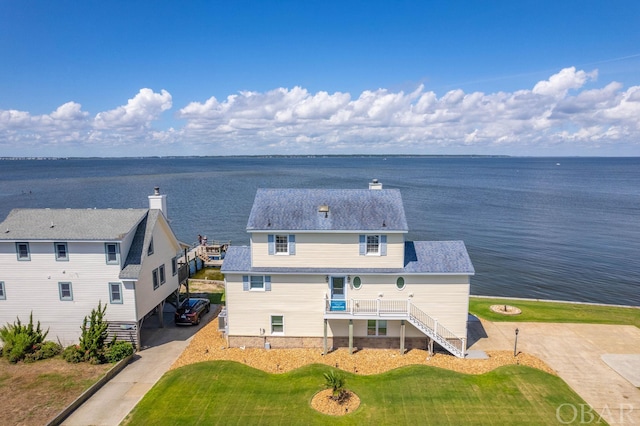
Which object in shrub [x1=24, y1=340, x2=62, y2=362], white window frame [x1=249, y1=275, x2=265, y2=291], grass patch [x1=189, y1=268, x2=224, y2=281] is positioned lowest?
grass patch [x1=189, y1=268, x2=224, y2=281]

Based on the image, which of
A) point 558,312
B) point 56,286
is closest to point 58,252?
point 56,286

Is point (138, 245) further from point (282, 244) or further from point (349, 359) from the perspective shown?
point (349, 359)

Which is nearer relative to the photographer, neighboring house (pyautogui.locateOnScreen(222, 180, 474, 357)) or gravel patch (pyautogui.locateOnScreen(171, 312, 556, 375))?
gravel patch (pyautogui.locateOnScreen(171, 312, 556, 375))

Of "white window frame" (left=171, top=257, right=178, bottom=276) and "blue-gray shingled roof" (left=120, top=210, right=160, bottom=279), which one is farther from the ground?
"blue-gray shingled roof" (left=120, top=210, right=160, bottom=279)

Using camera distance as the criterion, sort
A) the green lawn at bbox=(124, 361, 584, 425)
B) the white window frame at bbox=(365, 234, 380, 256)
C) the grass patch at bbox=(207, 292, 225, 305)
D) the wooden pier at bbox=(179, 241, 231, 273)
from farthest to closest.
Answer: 1. the wooden pier at bbox=(179, 241, 231, 273)
2. the grass patch at bbox=(207, 292, 225, 305)
3. the white window frame at bbox=(365, 234, 380, 256)
4. the green lawn at bbox=(124, 361, 584, 425)

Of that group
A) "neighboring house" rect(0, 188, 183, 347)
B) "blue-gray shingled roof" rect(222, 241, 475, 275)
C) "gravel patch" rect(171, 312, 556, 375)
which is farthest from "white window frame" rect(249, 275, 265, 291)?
"neighboring house" rect(0, 188, 183, 347)

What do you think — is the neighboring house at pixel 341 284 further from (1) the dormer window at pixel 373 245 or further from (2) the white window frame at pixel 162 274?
(2) the white window frame at pixel 162 274

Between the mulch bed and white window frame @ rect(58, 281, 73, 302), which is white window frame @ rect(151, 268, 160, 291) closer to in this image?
white window frame @ rect(58, 281, 73, 302)

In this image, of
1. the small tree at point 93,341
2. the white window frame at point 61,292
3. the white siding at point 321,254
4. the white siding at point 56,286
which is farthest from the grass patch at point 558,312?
the white window frame at point 61,292
